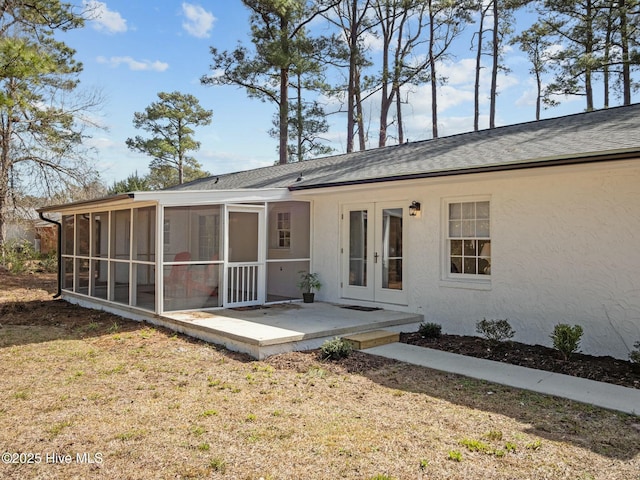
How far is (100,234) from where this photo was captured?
999 cm

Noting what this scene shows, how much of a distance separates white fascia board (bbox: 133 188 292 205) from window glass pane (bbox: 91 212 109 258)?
2.41 meters

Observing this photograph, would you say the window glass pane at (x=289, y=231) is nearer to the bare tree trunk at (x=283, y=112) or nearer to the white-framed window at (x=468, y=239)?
the white-framed window at (x=468, y=239)

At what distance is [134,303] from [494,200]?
Answer: 21.7 feet

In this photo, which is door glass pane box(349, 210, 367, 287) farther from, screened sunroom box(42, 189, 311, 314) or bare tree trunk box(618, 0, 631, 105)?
bare tree trunk box(618, 0, 631, 105)

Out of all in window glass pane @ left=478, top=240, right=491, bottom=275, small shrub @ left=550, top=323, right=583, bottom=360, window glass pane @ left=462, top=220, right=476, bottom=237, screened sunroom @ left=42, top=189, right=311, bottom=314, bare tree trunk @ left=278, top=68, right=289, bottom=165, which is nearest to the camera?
small shrub @ left=550, top=323, right=583, bottom=360

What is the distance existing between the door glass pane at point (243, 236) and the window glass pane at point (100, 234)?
284 cm

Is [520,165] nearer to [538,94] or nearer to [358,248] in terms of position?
[358,248]

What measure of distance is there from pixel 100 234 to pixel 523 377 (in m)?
8.55

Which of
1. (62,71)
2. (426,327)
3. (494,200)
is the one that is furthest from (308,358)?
(62,71)

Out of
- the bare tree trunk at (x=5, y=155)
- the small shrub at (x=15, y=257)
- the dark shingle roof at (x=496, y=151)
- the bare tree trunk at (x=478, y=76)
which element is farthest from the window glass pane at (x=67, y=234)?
the bare tree trunk at (x=478, y=76)

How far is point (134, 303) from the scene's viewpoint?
29.1ft

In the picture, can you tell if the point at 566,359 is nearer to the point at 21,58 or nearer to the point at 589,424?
the point at 589,424

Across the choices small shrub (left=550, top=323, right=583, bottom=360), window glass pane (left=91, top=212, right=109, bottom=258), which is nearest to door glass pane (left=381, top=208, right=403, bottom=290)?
small shrub (left=550, top=323, right=583, bottom=360)

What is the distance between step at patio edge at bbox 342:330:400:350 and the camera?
21.5 feet
